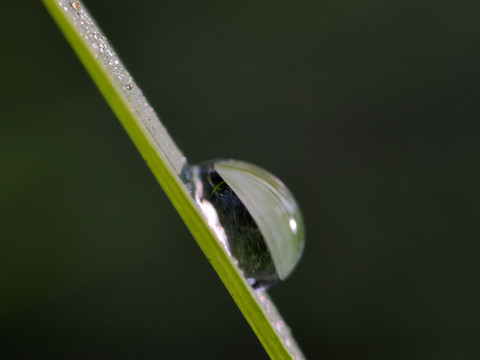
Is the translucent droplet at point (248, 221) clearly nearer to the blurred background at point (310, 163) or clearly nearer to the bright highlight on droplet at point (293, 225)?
the bright highlight on droplet at point (293, 225)

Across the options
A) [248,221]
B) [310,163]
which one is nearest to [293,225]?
[248,221]

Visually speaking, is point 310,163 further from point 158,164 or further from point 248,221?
point 158,164

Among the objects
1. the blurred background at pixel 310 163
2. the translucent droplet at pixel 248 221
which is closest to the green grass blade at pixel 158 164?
the translucent droplet at pixel 248 221

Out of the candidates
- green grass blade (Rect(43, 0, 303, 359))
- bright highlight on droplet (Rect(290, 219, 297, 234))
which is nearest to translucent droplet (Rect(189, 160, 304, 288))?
bright highlight on droplet (Rect(290, 219, 297, 234))

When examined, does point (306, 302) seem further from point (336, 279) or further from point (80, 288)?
point (80, 288)

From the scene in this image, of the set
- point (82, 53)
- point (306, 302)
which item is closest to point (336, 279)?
point (306, 302)
